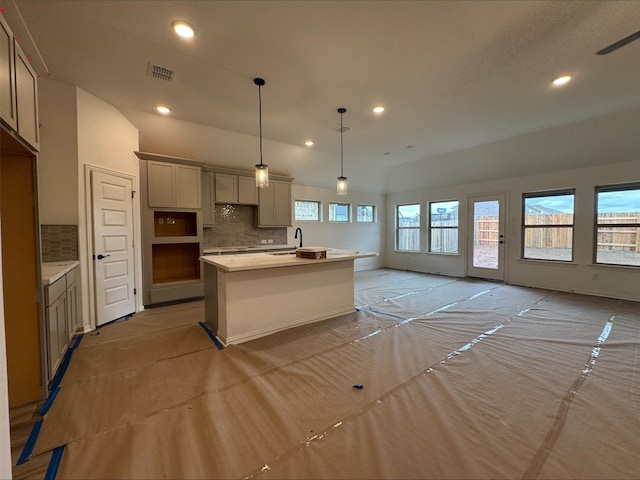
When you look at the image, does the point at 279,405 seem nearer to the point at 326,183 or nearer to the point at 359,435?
the point at 359,435

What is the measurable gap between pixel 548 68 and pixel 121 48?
165 inches

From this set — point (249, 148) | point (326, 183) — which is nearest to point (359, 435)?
point (249, 148)

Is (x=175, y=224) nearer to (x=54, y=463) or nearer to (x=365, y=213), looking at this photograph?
(x=54, y=463)

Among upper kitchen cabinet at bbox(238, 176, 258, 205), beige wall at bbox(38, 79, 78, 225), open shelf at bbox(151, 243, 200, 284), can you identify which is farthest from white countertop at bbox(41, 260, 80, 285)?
upper kitchen cabinet at bbox(238, 176, 258, 205)

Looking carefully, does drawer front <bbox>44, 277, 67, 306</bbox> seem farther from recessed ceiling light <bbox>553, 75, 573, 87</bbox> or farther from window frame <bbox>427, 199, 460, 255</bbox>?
window frame <bbox>427, 199, 460, 255</bbox>

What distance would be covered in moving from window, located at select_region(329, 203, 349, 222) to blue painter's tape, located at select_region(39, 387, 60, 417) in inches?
236

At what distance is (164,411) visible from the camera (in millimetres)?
1879

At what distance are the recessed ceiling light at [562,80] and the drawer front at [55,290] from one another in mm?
5332

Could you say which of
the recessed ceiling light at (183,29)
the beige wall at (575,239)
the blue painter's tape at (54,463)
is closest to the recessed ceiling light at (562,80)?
the beige wall at (575,239)

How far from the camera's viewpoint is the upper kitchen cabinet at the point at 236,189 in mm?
5211

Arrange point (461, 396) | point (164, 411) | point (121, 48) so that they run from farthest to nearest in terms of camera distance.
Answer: point (121, 48) < point (461, 396) < point (164, 411)

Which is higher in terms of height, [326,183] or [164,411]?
[326,183]

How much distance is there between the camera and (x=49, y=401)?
199 cm

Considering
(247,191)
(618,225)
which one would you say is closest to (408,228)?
(618,225)
